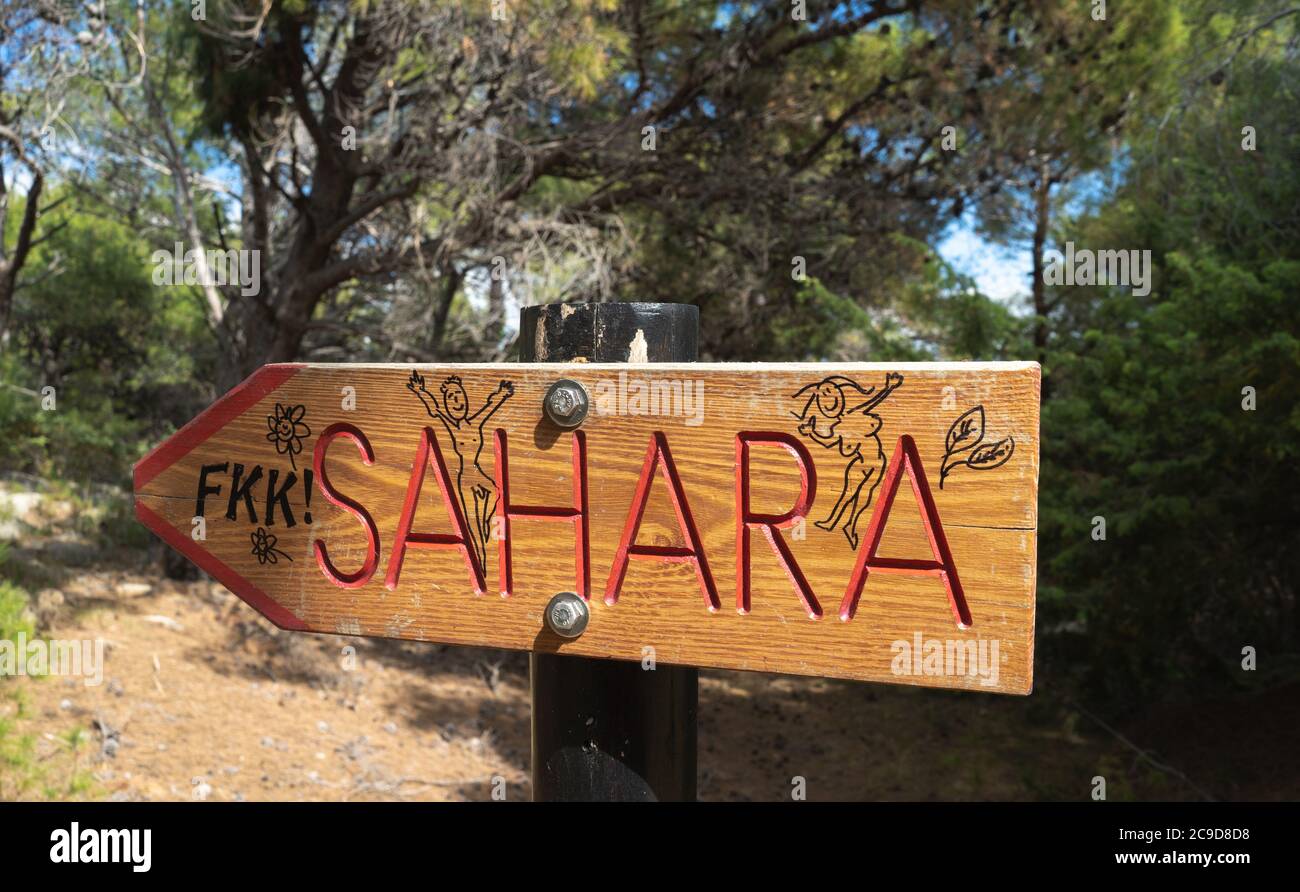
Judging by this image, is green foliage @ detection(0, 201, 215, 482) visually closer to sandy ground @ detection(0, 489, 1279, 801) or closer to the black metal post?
sandy ground @ detection(0, 489, 1279, 801)

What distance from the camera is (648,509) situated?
0.99m

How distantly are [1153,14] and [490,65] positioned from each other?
3.81 m

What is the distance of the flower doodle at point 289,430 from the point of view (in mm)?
1120

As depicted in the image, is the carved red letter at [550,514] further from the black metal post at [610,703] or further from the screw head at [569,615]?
the black metal post at [610,703]

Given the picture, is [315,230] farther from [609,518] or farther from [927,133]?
[609,518]

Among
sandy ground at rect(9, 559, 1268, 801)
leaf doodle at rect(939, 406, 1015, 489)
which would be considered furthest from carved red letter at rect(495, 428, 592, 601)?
sandy ground at rect(9, 559, 1268, 801)

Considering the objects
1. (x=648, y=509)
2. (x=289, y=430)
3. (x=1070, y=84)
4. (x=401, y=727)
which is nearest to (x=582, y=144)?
(x=1070, y=84)

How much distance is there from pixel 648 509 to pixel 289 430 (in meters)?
0.43

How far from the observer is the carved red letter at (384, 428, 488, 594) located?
105 cm

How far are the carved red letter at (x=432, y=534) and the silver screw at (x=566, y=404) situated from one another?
137 mm

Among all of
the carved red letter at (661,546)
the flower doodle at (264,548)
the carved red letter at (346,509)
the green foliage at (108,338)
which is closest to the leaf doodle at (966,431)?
the carved red letter at (661,546)

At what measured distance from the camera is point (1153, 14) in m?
5.77

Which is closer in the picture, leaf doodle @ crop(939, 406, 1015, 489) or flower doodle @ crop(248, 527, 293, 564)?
leaf doodle @ crop(939, 406, 1015, 489)

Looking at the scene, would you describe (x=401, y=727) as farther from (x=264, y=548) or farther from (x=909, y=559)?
(x=909, y=559)
